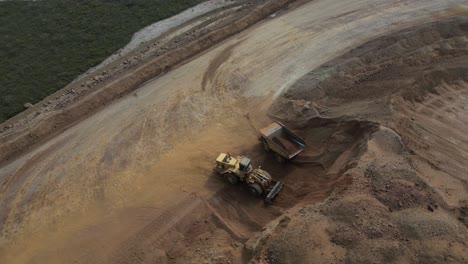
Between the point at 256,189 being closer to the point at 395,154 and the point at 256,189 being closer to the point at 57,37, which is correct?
the point at 395,154

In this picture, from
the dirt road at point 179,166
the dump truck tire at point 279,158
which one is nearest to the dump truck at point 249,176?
the dirt road at point 179,166

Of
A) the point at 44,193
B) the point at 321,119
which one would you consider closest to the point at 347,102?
the point at 321,119

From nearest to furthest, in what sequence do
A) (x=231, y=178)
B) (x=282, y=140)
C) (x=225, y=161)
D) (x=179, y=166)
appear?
1. (x=231, y=178)
2. (x=225, y=161)
3. (x=282, y=140)
4. (x=179, y=166)

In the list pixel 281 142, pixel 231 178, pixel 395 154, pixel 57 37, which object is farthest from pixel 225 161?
pixel 57 37

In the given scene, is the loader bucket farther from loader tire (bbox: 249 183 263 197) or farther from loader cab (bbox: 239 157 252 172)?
loader cab (bbox: 239 157 252 172)

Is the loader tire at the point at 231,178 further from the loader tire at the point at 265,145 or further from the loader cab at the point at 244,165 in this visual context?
the loader tire at the point at 265,145

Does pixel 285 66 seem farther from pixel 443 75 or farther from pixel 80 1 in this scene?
pixel 80 1

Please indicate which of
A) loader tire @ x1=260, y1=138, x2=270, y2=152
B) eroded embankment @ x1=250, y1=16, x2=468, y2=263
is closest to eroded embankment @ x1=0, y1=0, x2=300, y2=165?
eroded embankment @ x1=250, y1=16, x2=468, y2=263
